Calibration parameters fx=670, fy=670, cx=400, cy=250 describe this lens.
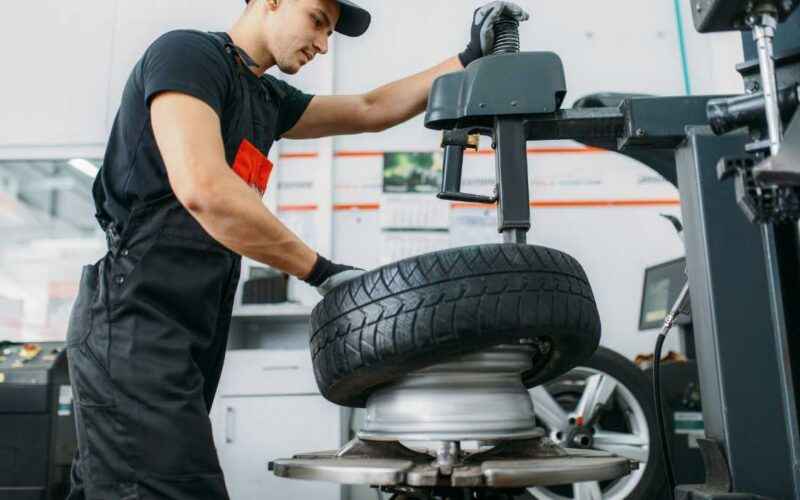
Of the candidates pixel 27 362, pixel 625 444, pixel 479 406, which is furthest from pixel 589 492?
pixel 27 362

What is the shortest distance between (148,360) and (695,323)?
2.62 ft

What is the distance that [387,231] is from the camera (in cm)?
311

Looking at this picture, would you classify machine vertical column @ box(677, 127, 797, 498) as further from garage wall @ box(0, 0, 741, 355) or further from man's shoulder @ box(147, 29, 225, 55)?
garage wall @ box(0, 0, 741, 355)

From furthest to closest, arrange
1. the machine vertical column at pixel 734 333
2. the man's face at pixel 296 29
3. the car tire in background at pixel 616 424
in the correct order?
the car tire in background at pixel 616 424
the man's face at pixel 296 29
the machine vertical column at pixel 734 333

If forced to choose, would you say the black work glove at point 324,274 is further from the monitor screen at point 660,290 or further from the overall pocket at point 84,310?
the monitor screen at point 660,290

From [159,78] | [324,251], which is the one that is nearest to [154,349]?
[159,78]

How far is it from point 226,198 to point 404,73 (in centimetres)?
248

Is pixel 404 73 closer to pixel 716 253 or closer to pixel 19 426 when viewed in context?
pixel 19 426

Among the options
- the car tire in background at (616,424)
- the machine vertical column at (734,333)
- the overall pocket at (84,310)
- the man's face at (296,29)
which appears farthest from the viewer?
the car tire in background at (616,424)

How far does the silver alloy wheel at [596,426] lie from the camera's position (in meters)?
2.00

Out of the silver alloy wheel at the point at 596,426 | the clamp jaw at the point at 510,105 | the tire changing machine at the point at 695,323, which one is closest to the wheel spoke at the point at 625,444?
the silver alloy wheel at the point at 596,426

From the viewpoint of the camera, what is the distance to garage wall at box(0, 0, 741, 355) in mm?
3068

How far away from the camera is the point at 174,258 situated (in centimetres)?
106

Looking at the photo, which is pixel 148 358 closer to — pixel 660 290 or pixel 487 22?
pixel 487 22
